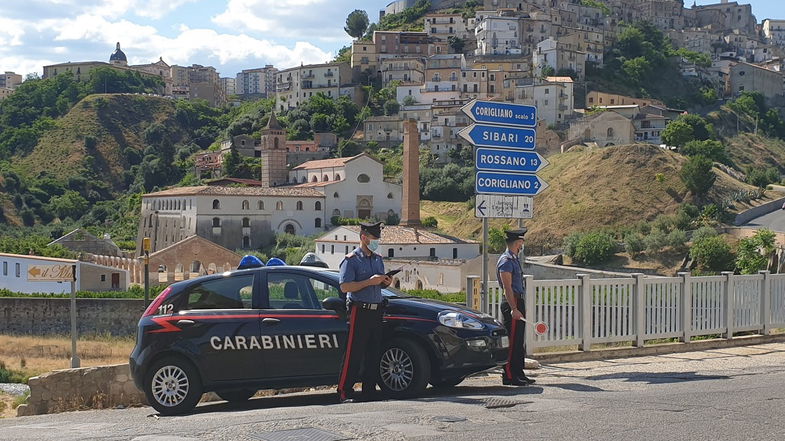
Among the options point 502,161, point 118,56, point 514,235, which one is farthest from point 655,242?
point 118,56

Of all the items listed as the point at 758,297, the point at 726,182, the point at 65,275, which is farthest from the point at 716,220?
the point at 758,297

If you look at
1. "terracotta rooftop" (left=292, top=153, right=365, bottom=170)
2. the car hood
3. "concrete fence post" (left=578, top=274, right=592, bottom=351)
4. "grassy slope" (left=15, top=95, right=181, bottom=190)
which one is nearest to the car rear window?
the car hood

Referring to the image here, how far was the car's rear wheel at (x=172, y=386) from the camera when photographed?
371 inches

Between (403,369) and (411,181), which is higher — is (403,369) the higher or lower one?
the lower one

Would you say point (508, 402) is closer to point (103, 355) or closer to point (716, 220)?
point (103, 355)

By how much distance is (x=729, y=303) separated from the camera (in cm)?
1459

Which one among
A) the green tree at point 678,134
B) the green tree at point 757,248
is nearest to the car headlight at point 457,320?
the green tree at point 757,248

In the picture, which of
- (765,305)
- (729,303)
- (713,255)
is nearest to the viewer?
(729,303)

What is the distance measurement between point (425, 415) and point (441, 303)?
2.20 m

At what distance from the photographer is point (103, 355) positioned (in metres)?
32.4

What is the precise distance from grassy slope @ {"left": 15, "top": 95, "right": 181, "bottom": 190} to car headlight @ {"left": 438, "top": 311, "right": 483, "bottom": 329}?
119 metres

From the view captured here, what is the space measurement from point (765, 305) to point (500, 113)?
6.02 m

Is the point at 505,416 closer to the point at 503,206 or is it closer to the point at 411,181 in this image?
the point at 503,206

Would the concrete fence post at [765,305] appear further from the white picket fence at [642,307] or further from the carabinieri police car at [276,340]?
the carabinieri police car at [276,340]
